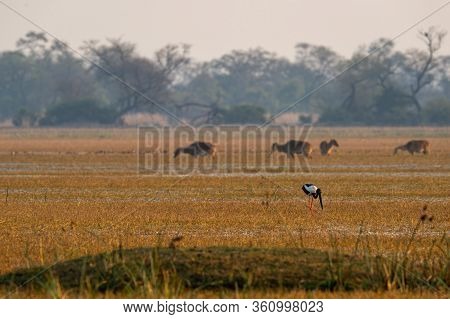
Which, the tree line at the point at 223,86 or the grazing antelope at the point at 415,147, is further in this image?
the tree line at the point at 223,86

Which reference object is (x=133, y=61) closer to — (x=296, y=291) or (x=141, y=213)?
(x=141, y=213)

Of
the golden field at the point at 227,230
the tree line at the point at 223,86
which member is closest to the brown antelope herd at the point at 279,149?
the golden field at the point at 227,230

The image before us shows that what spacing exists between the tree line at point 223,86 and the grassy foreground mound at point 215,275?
57.9 m

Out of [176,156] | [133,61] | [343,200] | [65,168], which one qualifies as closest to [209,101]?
[133,61]

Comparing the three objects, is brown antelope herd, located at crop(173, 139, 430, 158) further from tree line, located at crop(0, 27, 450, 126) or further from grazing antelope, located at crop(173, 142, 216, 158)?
tree line, located at crop(0, 27, 450, 126)

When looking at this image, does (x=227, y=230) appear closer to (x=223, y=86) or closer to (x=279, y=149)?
(x=279, y=149)

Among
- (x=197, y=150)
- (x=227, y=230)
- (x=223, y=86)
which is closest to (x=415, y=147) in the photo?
(x=197, y=150)

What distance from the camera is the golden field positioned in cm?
1166

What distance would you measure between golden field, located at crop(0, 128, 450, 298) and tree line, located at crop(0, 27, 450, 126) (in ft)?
132

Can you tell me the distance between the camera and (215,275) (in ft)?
38.4

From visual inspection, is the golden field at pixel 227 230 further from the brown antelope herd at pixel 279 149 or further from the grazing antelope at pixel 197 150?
the grazing antelope at pixel 197 150

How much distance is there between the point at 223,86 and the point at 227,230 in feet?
348

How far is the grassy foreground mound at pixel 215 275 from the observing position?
1143cm

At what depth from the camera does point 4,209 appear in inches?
826
